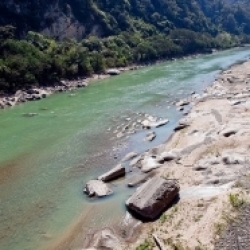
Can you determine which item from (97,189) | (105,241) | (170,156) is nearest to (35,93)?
(170,156)

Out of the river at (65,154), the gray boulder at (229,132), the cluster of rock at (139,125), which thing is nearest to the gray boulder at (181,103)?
the river at (65,154)

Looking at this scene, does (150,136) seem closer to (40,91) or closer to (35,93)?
(35,93)

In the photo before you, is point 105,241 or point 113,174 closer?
point 105,241

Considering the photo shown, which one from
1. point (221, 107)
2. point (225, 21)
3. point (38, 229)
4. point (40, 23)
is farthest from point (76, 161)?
point (225, 21)

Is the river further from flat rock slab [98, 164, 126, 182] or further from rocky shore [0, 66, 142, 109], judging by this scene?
rocky shore [0, 66, 142, 109]

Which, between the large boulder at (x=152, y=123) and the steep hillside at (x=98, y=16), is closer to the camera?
the large boulder at (x=152, y=123)

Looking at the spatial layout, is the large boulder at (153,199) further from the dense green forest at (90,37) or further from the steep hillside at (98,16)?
the steep hillside at (98,16)

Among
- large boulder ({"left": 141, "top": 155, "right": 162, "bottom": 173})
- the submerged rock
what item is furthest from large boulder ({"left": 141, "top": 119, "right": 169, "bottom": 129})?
the submerged rock

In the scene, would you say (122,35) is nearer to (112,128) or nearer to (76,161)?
(112,128)
